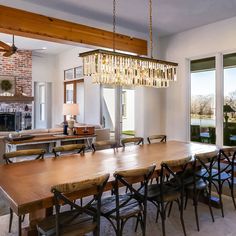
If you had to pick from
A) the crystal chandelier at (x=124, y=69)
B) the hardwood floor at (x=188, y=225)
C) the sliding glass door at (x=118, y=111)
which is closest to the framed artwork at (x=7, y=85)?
the sliding glass door at (x=118, y=111)

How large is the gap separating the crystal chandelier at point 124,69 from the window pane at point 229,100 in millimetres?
1748

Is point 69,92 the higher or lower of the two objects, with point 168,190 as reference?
higher

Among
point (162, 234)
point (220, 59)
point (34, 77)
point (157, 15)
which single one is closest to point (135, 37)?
point (157, 15)

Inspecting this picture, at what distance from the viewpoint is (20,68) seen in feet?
27.9

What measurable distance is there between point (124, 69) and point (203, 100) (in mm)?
2770

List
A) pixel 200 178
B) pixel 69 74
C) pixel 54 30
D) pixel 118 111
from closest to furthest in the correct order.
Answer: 1. pixel 200 178
2. pixel 54 30
3. pixel 118 111
4. pixel 69 74

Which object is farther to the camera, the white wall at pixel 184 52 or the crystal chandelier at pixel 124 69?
the white wall at pixel 184 52

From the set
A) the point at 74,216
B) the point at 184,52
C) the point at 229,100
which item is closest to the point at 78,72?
the point at 184,52

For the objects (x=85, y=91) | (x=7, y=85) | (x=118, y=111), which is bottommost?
(x=118, y=111)

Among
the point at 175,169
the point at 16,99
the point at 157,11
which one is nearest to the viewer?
the point at 175,169

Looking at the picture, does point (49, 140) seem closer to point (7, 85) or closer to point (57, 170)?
point (57, 170)

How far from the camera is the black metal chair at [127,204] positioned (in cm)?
210

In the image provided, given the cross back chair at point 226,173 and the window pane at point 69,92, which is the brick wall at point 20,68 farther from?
the cross back chair at point 226,173

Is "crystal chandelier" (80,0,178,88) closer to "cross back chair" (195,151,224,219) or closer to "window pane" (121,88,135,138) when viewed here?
"cross back chair" (195,151,224,219)
